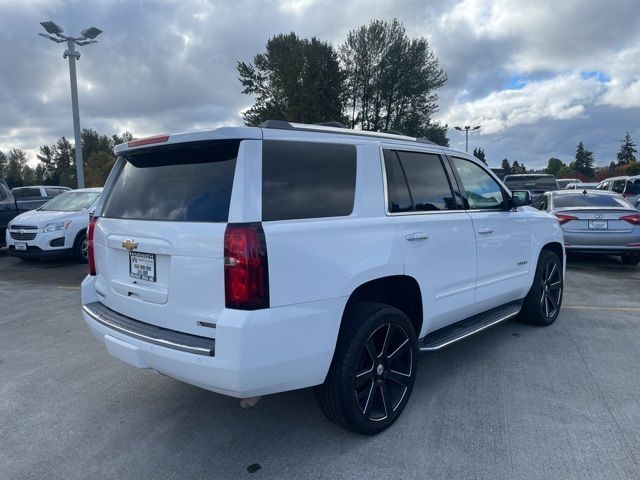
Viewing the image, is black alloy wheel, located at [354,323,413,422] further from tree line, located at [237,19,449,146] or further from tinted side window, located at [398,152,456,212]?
tree line, located at [237,19,449,146]

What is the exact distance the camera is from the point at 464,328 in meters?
3.89

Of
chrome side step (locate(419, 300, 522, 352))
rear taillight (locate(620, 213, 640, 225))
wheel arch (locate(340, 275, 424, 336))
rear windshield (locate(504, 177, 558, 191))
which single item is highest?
rear windshield (locate(504, 177, 558, 191))

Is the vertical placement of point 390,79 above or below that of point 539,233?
above

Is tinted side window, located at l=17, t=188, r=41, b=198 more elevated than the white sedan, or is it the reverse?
tinted side window, located at l=17, t=188, r=41, b=198

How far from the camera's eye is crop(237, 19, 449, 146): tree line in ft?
110

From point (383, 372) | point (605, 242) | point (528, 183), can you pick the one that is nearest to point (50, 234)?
point (383, 372)

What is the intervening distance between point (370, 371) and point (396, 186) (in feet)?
4.25

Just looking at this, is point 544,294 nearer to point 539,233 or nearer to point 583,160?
point 539,233

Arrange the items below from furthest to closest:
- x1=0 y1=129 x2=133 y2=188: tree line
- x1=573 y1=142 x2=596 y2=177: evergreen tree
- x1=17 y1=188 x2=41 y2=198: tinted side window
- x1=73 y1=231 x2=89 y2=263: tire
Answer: x1=573 y1=142 x2=596 y2=177: evergreen tree < x1=0 y1=129 x2=133 y2=188: tree line < x1=17 y1=188 x2=41 y2=198: tinted side window < x1=73 y1=231 x2=89 y2=263: tire

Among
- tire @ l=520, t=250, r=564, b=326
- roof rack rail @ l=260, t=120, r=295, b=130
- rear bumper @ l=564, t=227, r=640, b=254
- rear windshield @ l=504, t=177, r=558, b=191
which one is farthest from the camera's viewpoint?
rear windshield @ l=504, t=177, r=558, b=191

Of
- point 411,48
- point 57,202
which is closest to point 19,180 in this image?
point 411,48

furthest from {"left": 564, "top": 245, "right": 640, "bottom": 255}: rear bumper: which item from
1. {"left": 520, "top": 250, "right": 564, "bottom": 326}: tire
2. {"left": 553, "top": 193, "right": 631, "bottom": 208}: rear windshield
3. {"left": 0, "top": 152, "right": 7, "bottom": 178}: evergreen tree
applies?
{"left": 0, "top": 152, "right": 7, "bottom": 178}: evergreen tree

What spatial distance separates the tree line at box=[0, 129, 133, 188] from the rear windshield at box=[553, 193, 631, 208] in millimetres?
62348

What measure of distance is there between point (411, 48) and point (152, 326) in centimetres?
3670
